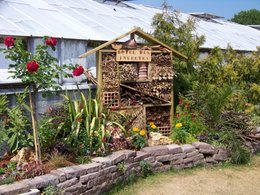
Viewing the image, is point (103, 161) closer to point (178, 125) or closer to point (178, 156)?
point (178, 156)

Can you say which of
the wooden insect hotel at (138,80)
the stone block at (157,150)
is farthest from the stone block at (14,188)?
the wooden insect hotel at (138,80)

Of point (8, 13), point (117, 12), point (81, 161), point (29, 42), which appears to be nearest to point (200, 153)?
point (81, 161)

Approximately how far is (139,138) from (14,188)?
290 centimetres

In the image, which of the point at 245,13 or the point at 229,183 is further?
the point at 245,13

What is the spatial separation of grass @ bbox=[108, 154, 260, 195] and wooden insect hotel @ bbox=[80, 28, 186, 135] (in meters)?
1.37

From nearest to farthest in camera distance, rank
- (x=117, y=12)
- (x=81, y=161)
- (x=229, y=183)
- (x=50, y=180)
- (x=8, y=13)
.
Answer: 1. (x=50, y=180)
2. (x=81, y=161)
3. (x=229, y=183)
4. (x=8, y=13)
5. (x=117, y=12)

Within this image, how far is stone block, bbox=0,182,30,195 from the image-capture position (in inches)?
190

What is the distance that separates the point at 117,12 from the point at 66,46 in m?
4.94

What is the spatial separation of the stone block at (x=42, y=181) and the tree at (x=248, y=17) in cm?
4342

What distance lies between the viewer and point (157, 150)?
720 cm

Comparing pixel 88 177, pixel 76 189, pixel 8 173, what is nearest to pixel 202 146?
pixel 88 177

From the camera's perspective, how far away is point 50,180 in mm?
5301

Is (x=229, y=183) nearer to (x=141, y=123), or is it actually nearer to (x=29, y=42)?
(x=141, y=123)

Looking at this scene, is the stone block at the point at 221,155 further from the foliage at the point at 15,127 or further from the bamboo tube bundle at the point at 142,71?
the foliage at the point at 15,127
